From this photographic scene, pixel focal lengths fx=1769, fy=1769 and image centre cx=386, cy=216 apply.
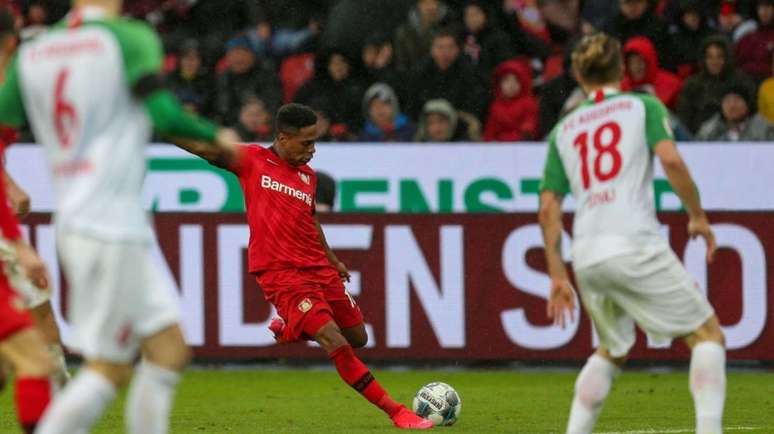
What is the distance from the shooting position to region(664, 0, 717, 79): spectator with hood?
16.7 meters

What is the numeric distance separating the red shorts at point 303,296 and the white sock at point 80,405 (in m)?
3.78

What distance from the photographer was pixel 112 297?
6.42 meters

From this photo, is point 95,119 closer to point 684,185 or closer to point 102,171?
point 102,171

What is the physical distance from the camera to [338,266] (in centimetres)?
1055

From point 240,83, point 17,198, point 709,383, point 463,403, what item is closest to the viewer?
point 709,383

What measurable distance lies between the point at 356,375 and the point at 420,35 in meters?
7.38

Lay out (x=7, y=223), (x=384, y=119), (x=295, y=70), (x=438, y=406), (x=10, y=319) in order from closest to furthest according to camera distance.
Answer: (x=10, y=319), (x=7, y=223), (x=438, y=406), (x=384, y=119), (x=295, y=70)

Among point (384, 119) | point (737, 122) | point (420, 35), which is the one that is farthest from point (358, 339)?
point (420, 35)

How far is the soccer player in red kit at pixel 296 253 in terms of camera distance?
404 inches

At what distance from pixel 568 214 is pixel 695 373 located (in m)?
6.39

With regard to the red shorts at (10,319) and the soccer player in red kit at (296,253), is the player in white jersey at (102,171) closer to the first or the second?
the red shorts at (10,319)

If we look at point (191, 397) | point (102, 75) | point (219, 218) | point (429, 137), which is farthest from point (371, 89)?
point (102, 75)

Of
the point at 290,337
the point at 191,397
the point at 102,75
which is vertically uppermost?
the point at 102,75

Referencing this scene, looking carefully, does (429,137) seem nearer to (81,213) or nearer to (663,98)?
(663,98)
